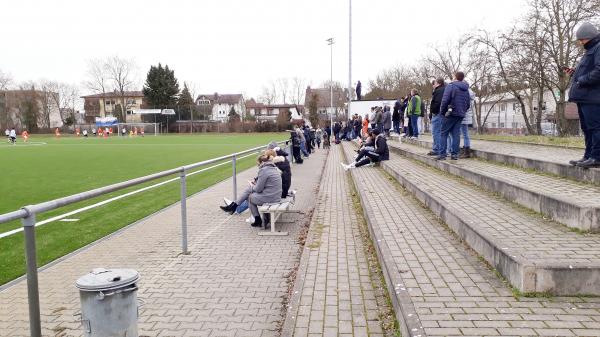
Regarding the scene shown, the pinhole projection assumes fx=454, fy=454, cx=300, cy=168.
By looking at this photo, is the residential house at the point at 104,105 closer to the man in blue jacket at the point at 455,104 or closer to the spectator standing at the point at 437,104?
the spectator standing at the point at 437,104

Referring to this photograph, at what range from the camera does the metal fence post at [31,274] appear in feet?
9.99

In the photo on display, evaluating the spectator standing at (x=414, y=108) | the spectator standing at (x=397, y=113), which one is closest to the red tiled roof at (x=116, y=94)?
the spectator standing at (x=397, y=113)

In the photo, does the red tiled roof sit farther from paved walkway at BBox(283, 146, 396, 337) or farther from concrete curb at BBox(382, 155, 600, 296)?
concrete curb at BBox(382, 155, 600, 296)

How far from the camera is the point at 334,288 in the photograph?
4.70 metres

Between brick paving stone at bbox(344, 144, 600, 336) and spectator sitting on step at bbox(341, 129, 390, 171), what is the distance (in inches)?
320

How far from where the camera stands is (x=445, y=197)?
707 cm

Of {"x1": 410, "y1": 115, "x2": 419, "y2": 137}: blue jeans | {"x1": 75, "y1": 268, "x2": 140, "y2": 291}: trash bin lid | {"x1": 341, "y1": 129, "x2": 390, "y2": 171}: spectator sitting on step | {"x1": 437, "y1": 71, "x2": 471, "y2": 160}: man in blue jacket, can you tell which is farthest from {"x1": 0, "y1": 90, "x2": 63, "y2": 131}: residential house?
{"x1": 75, "y1": 268, "x2": 140, "y2": 291}: trash bin lid

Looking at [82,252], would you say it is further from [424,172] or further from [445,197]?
[424,172]

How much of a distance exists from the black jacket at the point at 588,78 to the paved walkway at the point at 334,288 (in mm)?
3553

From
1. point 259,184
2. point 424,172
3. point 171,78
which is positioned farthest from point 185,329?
point 171,78

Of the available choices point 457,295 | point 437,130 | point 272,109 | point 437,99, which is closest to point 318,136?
point 437,99

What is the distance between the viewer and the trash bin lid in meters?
3.02

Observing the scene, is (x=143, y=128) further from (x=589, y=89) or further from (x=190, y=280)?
(x=589, y=89)

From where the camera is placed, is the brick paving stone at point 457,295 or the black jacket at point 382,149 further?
the black jacket at point 382,149
